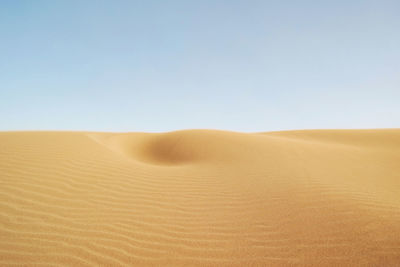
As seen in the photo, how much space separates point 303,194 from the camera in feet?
13.1

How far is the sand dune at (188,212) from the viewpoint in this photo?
2.47m

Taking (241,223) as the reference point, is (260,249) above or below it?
below

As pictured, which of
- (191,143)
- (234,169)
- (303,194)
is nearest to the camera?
(303,194)

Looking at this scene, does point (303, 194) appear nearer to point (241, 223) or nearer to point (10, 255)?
point (241, 223)

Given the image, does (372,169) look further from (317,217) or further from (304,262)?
(304,262)

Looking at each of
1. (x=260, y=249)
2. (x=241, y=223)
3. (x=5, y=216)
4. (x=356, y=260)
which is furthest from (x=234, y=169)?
(x=5, y=216)

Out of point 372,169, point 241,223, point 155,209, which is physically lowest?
point 241,223

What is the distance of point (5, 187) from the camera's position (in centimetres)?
376

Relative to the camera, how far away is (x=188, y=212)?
142 inches

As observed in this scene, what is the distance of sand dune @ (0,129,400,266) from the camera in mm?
2469

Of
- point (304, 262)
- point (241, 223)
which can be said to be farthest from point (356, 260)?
point (241, 223)

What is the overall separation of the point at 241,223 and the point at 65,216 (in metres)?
2.60

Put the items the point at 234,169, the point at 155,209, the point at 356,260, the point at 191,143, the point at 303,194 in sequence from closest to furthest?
the point at 356,260, the point at 155,209, the point at 303,194, the point at 234,169, the point at 191,143

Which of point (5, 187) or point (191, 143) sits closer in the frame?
point (5, 187)
